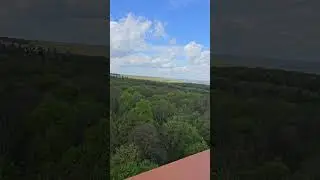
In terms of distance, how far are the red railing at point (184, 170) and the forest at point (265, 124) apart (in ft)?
0.87

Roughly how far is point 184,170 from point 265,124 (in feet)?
2.45

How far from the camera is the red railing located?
99.7 inches

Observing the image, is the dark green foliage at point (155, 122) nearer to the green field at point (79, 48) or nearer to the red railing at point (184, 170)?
the red railing at point (184, 170)

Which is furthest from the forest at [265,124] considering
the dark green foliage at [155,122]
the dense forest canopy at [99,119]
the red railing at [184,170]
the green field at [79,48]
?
the green field at [79,48]

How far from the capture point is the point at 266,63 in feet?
7.22

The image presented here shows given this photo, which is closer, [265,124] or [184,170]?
[265,124]

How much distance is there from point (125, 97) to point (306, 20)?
132 centimetres

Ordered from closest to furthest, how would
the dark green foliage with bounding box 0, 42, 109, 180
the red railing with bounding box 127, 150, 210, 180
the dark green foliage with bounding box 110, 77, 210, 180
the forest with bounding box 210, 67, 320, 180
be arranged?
the dark green foliage with bounding box 0, 42, 109, 180
the forest with bounding box 210, 67, 320, 180
the red railing with bounding box 127, 150, 210, 180
the dark green foliage with bounding box 110, 77, 210, 180

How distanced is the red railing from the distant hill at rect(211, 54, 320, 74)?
717 millimetres

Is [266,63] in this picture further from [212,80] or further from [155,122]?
[155,122]

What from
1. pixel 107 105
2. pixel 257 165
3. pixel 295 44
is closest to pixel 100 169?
pixel 107 105

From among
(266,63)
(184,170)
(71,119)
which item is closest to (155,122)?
(184,170)

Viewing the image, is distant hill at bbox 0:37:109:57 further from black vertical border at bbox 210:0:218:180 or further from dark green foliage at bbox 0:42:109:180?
black vertical border at bbox 210:0:218:180

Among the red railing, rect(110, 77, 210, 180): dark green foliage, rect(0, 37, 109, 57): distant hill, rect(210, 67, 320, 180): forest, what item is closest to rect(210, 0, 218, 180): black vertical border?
rect(210, 67, 320, 180): forest
